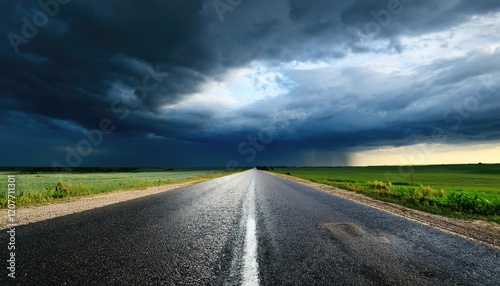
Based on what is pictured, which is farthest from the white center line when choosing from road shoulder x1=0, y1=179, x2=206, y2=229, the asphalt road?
road shoulder x1=0, y1=179, x2=206, y2=229

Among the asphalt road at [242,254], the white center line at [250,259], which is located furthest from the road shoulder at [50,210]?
the white center line at [250,259]

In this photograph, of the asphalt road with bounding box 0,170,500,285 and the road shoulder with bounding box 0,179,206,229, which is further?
the road shoulder with bounding box 0,179,206,229

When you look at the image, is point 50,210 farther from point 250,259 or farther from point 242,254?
point 250,259

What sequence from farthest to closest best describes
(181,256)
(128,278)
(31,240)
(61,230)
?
(61,230) → (31,240) → (181,256) → (128,278)

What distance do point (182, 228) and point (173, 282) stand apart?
317cm

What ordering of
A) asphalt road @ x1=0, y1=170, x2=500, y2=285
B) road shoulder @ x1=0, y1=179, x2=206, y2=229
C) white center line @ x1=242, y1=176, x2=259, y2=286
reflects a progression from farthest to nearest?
1. road shoulder @ x1=0, y1=179, x2=206, y2=229
2. asphalt road @ x1=0, y1=170, x2=500, y2=285
3. white center line @ x1=242, y1=176, x2=259, y2=286

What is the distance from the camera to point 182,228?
621 cm

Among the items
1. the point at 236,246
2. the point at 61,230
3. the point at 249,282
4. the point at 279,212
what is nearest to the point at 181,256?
the point at 236,246

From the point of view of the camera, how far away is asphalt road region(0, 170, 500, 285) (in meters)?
3.31

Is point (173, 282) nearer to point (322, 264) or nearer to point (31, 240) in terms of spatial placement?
point (322, 264)

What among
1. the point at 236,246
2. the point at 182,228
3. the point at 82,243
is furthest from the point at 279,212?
the point at 82,243

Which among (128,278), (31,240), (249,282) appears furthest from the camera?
(31,240)

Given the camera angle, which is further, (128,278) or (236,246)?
(236,246)

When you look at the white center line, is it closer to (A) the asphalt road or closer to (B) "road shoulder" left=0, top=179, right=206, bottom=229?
(A) the asphalt road
